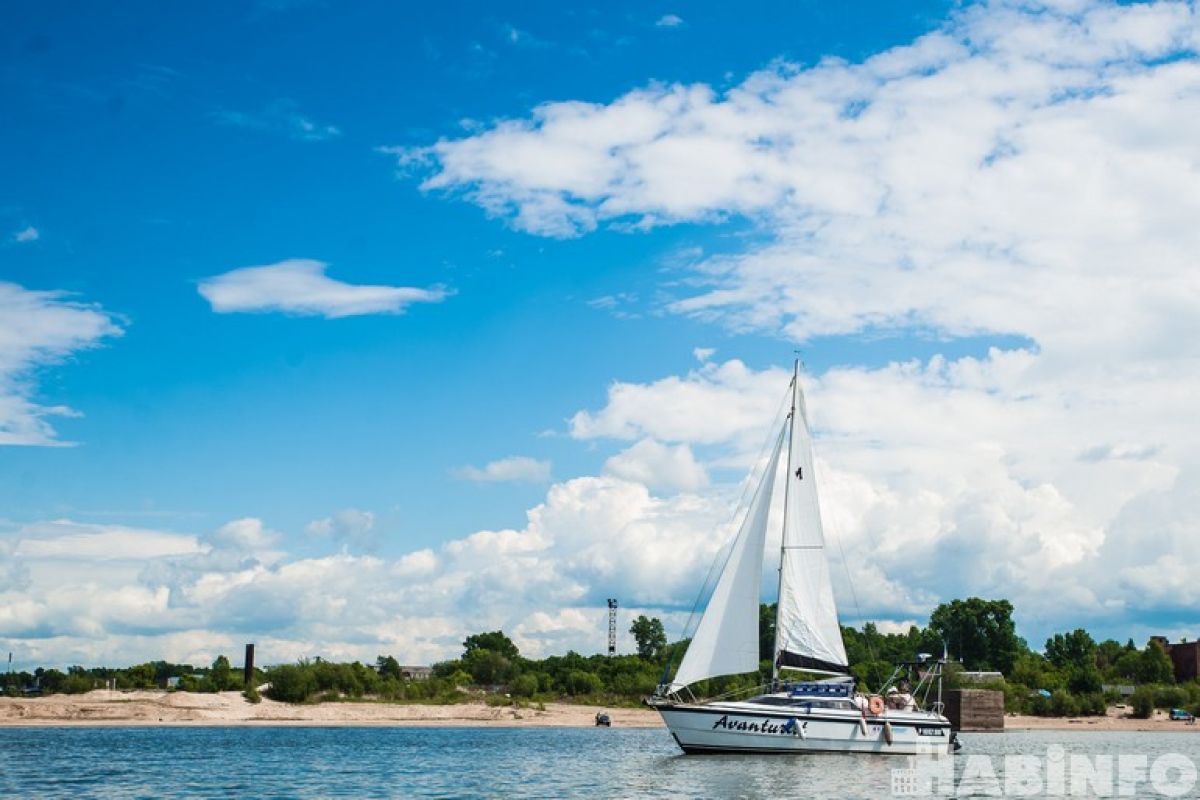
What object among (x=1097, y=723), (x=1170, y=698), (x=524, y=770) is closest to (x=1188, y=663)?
(x=1170, y=698)

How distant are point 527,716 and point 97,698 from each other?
52.2 metres

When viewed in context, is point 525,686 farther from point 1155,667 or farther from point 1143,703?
point 1155,667

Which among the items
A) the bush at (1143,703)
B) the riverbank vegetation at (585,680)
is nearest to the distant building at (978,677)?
the riverbank vegetation at (585,680)

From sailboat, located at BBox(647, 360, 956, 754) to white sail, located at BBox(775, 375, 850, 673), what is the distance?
58 mm

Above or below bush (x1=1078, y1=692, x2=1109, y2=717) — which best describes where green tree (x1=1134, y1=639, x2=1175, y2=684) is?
above

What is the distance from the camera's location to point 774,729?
64438 millimetres

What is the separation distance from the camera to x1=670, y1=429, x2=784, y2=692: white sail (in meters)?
65.1

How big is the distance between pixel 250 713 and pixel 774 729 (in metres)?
87.7

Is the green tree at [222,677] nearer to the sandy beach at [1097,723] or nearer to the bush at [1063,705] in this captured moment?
the sandy beach at [1097,723]

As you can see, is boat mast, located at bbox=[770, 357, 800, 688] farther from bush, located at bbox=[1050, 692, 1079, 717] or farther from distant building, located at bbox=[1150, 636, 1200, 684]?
distant building, located at bbox=[1150, 636, 1200, 684]

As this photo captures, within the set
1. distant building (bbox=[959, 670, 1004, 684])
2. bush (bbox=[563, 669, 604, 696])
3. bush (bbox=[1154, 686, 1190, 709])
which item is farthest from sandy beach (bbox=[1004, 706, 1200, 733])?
bush (bbox=[563, 669, 604, 696])

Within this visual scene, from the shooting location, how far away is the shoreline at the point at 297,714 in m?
128

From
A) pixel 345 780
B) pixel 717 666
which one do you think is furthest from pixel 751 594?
pixel 345 780

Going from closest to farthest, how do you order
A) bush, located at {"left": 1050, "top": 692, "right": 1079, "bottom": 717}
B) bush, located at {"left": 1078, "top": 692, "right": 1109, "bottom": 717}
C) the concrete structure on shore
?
the concrete structure on shore
bush, located at {"left": 1050, "top": 692, "right": 1079, "bottom": 717}
bush, located at {"left": 1078, "top": 692, "right": 1109, "bottom": 717}
